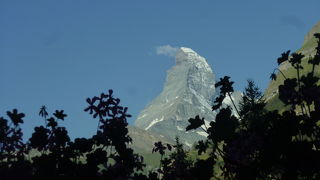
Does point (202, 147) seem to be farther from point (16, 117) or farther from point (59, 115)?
point (16, 117)

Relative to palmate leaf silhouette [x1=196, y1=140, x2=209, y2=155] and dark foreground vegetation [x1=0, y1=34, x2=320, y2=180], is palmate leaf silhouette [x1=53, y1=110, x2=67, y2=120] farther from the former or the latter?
palmate leaf silhouette [x1=196, y1=140, x2=209, y2=155]

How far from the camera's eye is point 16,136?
17578 mm

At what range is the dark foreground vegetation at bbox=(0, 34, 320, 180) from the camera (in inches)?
468

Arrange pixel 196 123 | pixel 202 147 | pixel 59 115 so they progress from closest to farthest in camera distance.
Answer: pixel 196 123 < pixel 202 147 < pixel 59 115

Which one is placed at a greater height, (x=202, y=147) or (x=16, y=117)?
(x=16, y=117)

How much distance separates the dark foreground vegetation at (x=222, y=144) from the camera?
11.9 metres

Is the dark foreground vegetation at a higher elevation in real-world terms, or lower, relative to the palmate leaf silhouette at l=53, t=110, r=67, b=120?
lower

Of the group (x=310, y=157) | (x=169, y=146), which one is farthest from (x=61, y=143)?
(x=310, y=157)

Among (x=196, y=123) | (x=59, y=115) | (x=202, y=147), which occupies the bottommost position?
(x=202, y=147)

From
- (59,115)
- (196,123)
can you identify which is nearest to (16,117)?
(59,115)

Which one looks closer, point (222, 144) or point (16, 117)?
point (222, 144)

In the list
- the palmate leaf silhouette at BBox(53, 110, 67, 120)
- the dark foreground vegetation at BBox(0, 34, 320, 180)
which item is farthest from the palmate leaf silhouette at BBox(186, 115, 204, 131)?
the palmate leaf silhouette at BBox(53, 110, 67, 120)

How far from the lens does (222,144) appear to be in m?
13.2

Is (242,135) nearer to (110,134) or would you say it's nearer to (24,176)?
(110,134)
